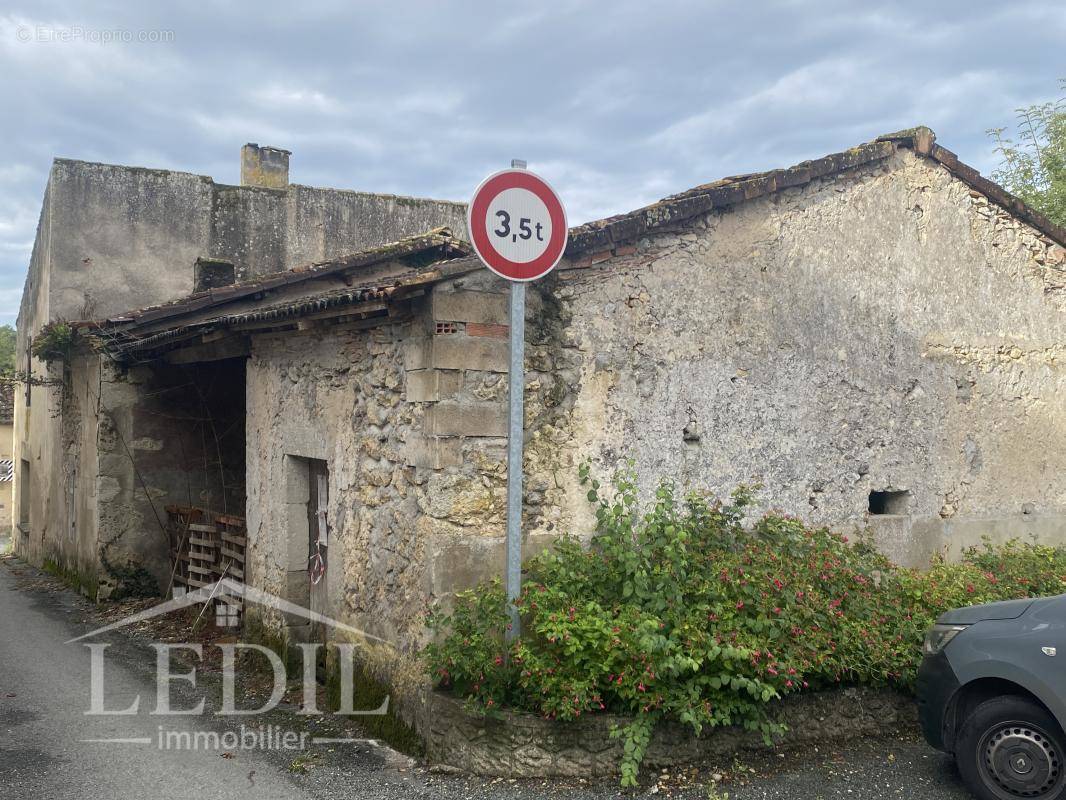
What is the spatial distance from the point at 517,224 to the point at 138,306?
32.8ft

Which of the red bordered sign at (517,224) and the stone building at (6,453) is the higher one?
the red bordered sign at (517,224)

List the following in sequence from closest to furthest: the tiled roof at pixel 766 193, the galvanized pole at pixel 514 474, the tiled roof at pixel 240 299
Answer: the galvanized pole at pixel 514 474, the tiled roof at pixel 766 193, the tiled roof at pixel 240 299

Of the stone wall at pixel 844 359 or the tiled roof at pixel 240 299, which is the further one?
the tiled roof at pixel 240 299

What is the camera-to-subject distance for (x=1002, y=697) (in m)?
4.45

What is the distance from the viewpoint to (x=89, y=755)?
534cm

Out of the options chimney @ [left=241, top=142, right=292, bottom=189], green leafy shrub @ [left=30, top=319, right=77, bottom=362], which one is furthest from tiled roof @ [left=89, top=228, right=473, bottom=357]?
chimney @ [left=241, top=142, right=292, bottom=189]

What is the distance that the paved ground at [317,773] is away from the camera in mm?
4668

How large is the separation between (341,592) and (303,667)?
94cm

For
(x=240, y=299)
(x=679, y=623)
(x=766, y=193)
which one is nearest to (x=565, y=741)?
(x=679, y=623)

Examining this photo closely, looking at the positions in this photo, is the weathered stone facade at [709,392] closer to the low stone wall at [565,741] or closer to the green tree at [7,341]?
the low stone wall at [565,741]

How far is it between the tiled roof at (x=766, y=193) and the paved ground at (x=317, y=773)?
3.29 m

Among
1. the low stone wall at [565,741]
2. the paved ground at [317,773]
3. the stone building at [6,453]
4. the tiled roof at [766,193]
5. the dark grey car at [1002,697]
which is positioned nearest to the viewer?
the dark grey car at [1002,697]

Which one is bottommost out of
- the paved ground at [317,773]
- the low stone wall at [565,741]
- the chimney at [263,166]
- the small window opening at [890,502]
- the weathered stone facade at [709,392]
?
the paved ground at [317,773]

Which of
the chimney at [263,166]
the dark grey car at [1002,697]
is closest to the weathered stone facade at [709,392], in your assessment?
the dark grey car at [1002,697]
